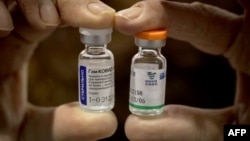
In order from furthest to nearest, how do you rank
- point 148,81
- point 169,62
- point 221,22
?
1. point 169,62
2. point 221,22
3. point 148,81

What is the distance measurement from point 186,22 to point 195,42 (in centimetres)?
8

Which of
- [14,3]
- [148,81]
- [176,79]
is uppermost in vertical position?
[14,3]

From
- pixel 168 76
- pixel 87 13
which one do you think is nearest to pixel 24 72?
pixel 87 13

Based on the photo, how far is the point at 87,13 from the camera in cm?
78

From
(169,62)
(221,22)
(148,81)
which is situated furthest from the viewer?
(169,62)

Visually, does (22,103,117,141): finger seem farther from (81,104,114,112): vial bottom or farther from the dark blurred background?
the dark blurred background

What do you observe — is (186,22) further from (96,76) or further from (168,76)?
(168,76)

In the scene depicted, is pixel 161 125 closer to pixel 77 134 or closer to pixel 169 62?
pixel 77 134

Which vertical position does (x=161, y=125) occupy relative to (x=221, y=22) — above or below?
below

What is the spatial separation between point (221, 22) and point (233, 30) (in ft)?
0.10

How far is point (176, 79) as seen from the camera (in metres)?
1.24

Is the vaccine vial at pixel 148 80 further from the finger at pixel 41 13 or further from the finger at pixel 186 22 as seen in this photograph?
the finger at pixel 41 13

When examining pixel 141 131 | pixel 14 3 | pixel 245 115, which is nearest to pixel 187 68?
pixel 245 115

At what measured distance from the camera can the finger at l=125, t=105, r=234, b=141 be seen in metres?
0.85
